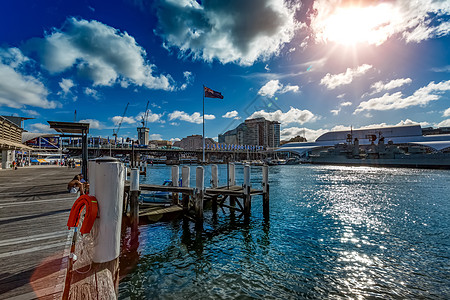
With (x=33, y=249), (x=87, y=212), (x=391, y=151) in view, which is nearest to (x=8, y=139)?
(x=33, y=249)

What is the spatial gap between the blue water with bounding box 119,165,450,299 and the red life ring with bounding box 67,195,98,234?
4.21 m

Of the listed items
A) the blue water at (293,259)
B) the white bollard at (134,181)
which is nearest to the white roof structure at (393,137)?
the blue water at (293,259)

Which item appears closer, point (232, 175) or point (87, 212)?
point (87, 212)

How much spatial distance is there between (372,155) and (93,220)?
385ft

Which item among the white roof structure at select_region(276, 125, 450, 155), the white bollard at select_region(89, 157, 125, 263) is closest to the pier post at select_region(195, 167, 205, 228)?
the white bollard at select_region(89, 157, 125, 263)

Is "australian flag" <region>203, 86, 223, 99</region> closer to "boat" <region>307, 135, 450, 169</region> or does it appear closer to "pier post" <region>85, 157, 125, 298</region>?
"pier post" <region>85, 157, 125, 298</region>

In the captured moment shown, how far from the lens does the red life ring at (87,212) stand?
4.12 m

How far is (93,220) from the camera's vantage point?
4.39m

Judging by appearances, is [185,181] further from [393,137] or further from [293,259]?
[393,137]

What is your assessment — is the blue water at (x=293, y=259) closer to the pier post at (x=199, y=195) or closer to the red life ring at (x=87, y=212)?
the pier post at (x=199, y=195)

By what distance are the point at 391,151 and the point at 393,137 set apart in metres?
51.9

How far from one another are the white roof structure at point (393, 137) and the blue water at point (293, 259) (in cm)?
11009

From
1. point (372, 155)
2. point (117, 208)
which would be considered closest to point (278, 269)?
point (117, 208)

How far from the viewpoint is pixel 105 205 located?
4.51m
